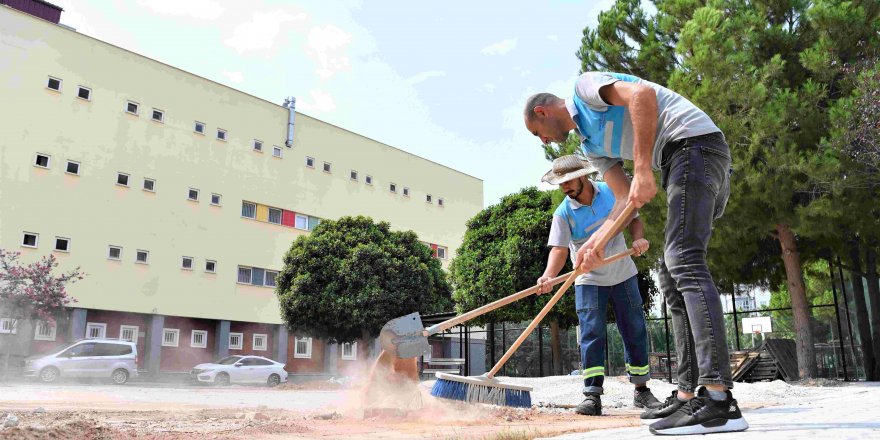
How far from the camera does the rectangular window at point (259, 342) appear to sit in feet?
102

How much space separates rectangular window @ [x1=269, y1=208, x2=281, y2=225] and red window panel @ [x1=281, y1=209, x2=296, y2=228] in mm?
218

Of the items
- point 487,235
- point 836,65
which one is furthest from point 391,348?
point 487,235

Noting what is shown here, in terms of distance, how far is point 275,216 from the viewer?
32.7m

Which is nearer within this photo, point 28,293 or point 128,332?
point 28,293

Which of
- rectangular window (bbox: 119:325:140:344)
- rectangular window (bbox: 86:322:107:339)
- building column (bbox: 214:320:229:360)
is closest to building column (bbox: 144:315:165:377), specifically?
rectangular window (bbox: 119:325:140:344)

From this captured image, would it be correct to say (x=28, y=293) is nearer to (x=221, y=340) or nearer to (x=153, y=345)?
(x=153, y=345)

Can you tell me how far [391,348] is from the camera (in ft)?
13.9

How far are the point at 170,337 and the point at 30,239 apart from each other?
687 cm

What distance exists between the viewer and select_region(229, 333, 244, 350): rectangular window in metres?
29.9

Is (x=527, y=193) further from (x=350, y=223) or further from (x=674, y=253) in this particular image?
(x=674, y=253)

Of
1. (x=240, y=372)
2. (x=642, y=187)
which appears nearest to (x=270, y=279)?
(x=240, y=372)

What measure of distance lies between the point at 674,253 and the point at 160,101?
2958 cm

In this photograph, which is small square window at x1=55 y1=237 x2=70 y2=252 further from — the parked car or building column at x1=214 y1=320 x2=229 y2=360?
building column at x1=214 y1=320 x2=229 y2=360

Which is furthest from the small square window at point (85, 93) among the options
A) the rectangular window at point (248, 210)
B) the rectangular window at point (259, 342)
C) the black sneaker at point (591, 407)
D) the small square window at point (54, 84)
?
the black sneaker at point (591, 407)
